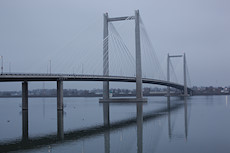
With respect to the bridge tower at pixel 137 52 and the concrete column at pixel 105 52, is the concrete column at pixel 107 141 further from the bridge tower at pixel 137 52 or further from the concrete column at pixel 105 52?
the concrete column at pixel 105 52

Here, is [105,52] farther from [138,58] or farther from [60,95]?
[60,95]

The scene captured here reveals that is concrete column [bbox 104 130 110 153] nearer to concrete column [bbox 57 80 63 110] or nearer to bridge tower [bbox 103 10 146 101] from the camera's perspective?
concrete column [bbox 57 80 63 110]

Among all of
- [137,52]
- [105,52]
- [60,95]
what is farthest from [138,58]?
[60,95]

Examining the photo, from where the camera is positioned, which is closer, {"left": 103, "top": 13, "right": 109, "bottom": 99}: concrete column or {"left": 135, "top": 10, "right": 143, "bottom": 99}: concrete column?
{"left": 135, "top": 10, "right": 143, "bottom": 99}: concrete column

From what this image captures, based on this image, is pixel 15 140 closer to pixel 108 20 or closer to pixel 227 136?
pixel 227 136

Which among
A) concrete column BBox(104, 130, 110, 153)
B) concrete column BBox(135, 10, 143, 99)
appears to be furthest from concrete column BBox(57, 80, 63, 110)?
concrete column BBox(104, 130, 110, 153)

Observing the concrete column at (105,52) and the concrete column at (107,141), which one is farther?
the concrete column at (105,52)

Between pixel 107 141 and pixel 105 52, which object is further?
pixel 105 52

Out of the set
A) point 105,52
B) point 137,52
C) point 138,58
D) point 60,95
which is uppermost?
point 105,52

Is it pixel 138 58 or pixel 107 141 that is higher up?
pixel 138 58

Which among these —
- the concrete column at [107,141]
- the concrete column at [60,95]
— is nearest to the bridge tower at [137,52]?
the concrete column at [60,95]

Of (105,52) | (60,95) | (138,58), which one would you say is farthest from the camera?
(105,52)

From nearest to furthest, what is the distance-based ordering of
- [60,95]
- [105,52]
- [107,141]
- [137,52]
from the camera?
1. [107,141]
2. [60,95]
3. [137,52]
4. [105,52]

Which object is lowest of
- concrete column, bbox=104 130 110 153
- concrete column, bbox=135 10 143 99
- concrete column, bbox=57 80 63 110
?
concrete column, bbox=104 130 110 153
